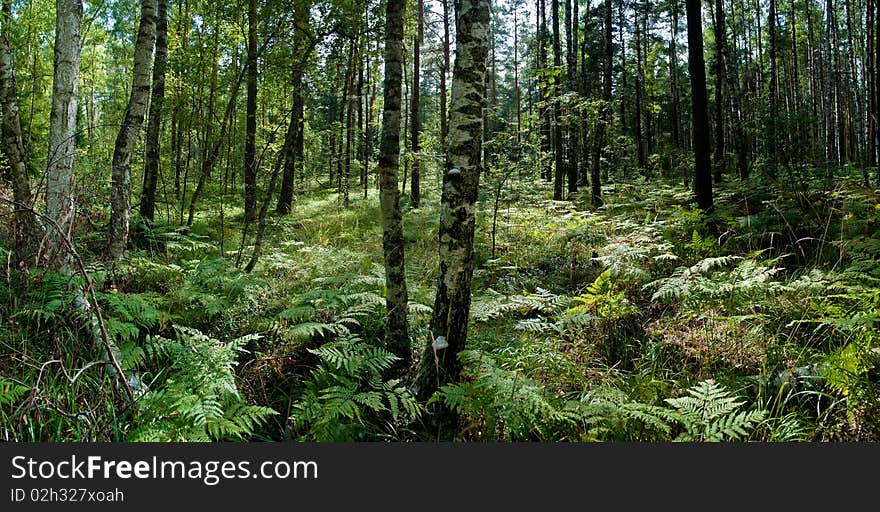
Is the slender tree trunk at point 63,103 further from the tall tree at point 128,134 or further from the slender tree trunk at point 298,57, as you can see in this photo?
the slender tree trunk at point 298,57

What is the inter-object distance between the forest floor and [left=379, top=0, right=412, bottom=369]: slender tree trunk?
10.8 inches

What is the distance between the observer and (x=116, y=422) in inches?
109

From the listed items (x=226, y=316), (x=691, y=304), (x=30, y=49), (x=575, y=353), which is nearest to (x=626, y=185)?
(x=691, y=304)

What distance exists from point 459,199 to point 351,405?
1644 millimetres

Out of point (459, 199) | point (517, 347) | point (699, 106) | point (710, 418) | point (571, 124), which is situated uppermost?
point (571, 124)

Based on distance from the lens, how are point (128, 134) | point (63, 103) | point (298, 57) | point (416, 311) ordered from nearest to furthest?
point (63, 103) → point (416, 311) → point (128, 134) → point (298, 57)

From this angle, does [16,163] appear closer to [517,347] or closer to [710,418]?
[517,347]

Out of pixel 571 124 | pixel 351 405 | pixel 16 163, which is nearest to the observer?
pixel 351 405

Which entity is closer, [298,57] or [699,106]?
[298,57]

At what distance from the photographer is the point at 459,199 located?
3492mm

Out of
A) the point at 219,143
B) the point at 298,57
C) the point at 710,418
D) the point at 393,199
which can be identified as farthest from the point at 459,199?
the point at 298,57

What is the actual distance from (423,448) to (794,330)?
3.46 m

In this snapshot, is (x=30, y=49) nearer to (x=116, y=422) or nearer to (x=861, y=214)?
(x=116, y=422)

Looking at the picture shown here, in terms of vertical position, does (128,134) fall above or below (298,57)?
below
